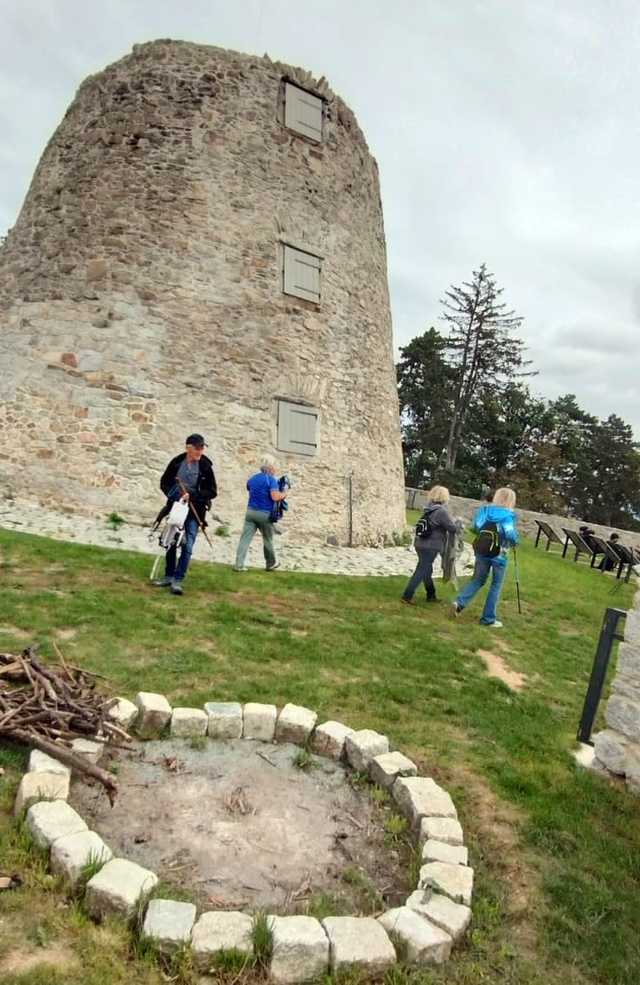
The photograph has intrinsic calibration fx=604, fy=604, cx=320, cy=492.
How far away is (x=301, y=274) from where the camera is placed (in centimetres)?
1372

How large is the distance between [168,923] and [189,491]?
5713 mm

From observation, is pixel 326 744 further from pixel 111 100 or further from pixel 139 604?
pixel 111 100

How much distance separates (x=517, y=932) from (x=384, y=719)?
2.15 meters

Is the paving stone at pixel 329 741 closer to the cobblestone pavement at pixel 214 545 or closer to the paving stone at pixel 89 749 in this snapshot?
the paving stone at pixel 89 749

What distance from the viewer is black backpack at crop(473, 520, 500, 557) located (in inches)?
324

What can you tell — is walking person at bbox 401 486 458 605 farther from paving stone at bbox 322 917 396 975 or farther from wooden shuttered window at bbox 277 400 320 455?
paving stone at bbox 322 917 396 975

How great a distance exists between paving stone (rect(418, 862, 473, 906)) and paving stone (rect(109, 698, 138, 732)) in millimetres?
2157

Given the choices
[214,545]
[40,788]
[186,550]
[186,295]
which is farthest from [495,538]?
[186,295]

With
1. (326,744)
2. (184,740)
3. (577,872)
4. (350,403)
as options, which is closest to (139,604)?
(184,740)

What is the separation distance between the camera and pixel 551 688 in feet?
21.5

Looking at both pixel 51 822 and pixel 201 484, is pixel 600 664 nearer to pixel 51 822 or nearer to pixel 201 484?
pixel 51 822

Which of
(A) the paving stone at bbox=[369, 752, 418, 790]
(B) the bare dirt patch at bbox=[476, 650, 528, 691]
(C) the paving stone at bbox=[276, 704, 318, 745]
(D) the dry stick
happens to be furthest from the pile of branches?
(B) the bare dirt patch at bbox=[476, 650, 528, 691]

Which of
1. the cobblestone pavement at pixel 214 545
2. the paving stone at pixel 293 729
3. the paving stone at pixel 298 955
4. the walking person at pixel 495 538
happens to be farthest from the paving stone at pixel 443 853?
the cobblestone pavement at pixel 214 545

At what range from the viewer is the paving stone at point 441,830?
3.39m
